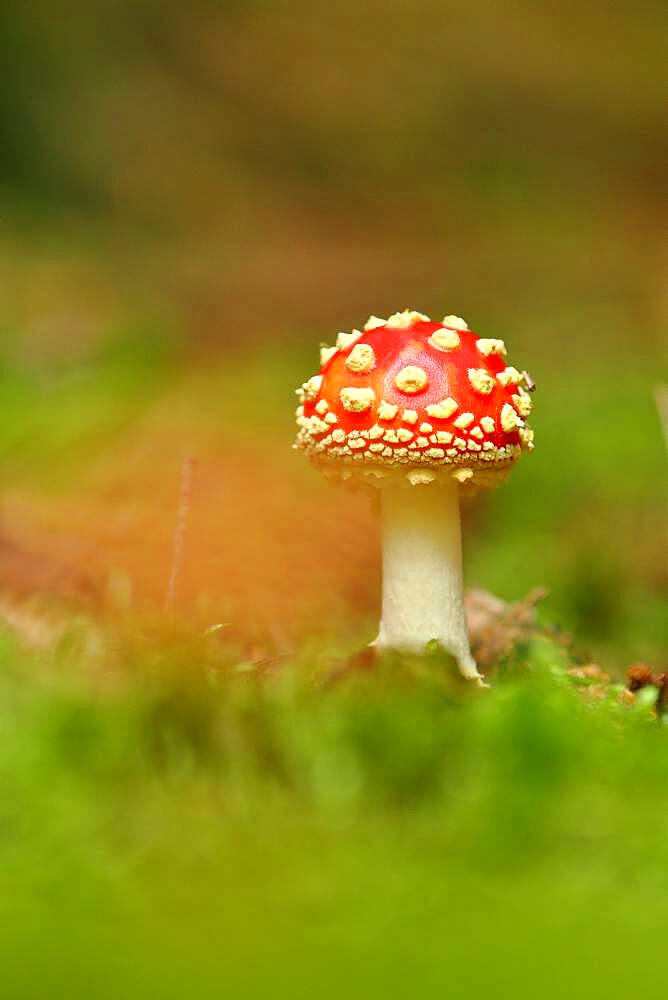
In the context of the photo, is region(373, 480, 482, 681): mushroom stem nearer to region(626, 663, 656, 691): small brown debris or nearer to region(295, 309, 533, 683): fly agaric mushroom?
region(295, 309, 533, 683): fly agaric mushroom

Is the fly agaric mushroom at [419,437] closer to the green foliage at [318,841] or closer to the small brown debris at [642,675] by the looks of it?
the small brown debris at [642,675]

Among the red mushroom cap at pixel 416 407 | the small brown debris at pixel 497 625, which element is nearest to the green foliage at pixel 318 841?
Answer: the red mushroom cap at pixel 416 407

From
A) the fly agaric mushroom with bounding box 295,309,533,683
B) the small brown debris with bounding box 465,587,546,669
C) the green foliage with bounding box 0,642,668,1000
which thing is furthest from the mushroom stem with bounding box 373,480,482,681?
the green foliage with bounding box 0,642,668,1000

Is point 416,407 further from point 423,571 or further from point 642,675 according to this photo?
point 642,675

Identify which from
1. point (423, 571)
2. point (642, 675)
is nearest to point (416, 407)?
point (423, 571)

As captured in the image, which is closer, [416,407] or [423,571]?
[416,407]

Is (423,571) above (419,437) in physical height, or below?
below

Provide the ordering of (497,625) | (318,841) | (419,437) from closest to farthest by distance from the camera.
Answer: (318,841) → (419,437) → (497,625)
